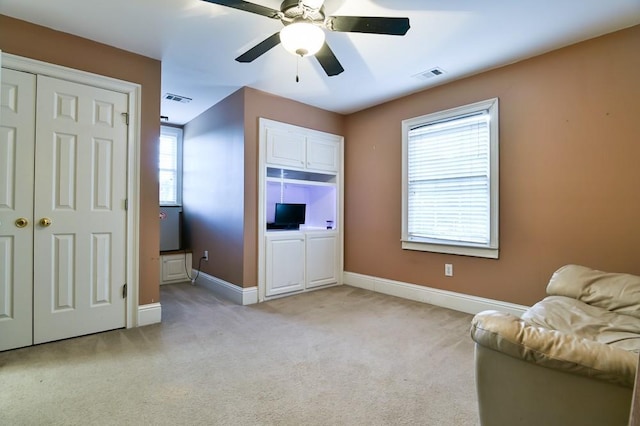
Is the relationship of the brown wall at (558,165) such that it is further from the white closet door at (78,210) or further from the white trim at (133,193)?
the white closet door at (78,210)

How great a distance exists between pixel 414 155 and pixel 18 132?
12.4ft

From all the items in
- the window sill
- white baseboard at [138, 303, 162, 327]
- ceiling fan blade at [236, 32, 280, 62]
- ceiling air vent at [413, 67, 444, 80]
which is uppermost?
ceiling air vent at [413, 67, 444, 80]

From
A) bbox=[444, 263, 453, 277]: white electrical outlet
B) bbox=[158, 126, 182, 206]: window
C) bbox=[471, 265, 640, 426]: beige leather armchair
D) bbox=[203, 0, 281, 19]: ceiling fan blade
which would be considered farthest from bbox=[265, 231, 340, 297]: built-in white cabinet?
bbox=[471, 265, 640, 426]: beige leather armchair

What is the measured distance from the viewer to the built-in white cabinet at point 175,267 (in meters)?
4.61

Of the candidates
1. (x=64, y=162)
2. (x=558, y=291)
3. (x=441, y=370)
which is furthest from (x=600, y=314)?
(x=64, y=162)

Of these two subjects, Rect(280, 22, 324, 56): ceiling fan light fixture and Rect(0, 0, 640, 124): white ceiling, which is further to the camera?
Rect(0, 0, 640, 124): white ceiling

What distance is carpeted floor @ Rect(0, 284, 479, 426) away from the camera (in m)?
1.66

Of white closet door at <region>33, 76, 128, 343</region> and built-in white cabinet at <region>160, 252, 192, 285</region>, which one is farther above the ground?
white closet door at <region>33, 76, 128, 343</region>

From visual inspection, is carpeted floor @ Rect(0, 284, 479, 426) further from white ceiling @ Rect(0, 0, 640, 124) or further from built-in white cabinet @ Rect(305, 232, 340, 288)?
white ceiling @ Rect(0, 0, 640, 124)

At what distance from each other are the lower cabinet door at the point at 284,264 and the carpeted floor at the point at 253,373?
2.26 ft

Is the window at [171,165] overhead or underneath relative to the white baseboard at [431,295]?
overhead

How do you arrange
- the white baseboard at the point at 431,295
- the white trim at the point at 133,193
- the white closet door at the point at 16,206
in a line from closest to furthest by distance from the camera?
the white closet door at the point at 16,206 → the white trim at the point at 133,193 → the white baseboard at the point at 431,295

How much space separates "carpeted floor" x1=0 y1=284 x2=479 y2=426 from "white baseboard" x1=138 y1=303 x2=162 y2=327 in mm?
79

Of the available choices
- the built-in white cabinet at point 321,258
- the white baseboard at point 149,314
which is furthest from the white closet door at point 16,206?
the built-in white cabinet at point 321,258
